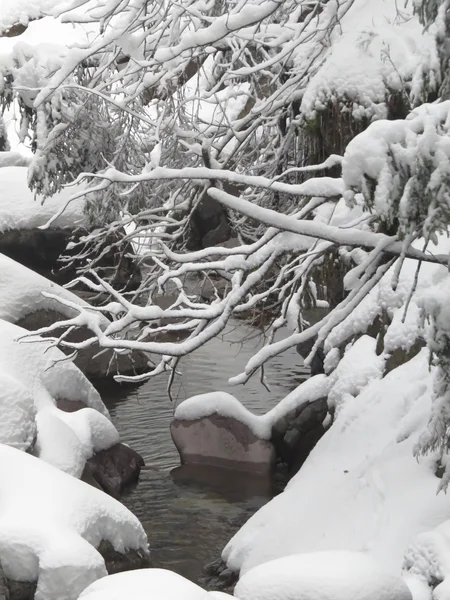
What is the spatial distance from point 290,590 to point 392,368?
140 inches

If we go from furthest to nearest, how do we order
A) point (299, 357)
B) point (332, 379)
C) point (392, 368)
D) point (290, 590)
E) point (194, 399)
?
point (299, 357) < point (194, 399) < point (332, 379) < point (392, 368) < point (290, 590)

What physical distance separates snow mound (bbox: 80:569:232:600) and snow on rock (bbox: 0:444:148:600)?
4.37 ft

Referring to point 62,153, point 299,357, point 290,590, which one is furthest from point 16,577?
point 299,357

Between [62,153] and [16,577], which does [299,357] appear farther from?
[16,577]

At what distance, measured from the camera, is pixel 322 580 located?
14.5 feet

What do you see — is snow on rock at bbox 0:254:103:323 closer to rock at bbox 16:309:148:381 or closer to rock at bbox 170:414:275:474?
rock at bbox 16:309:148:381

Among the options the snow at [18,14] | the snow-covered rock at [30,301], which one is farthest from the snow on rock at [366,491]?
the snow at [18,14]

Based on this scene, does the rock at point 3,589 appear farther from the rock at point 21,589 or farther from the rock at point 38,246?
the rock at point 38,246

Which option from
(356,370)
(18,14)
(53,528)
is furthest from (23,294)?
(18,14)

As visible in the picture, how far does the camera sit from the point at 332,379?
28.3ft

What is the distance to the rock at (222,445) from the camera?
29.6 feet

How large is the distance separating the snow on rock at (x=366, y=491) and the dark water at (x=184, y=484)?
659mm

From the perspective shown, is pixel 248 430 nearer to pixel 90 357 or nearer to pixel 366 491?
pixel 366 491

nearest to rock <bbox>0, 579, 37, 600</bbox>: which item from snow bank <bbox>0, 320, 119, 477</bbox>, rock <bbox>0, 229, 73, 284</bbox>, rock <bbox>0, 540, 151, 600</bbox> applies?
rock <bbox>0, 540, 151, 600</bbox>
